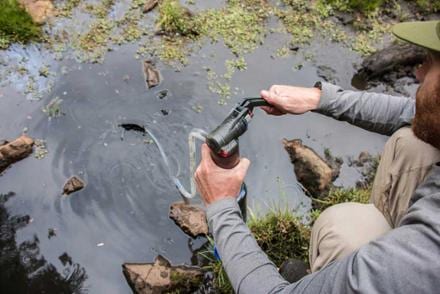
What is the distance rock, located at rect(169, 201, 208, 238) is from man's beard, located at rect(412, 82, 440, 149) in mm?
1728

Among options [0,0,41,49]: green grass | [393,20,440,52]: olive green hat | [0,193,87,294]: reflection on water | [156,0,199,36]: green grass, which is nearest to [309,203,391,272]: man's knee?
[393,20,440,52]: olive green hat

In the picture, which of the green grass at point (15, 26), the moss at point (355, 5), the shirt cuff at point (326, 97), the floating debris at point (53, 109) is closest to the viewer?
the shirt cuff at point (326, 97)

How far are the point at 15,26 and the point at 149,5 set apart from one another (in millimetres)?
1261

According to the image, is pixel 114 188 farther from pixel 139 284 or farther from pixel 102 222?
pixel 139 284

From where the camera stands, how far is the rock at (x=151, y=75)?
13.3 ft

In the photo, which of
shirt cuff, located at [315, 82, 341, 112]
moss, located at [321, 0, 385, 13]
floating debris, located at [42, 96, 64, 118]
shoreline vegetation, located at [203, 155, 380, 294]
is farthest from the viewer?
moss, located at [321, 0, 385, 13]

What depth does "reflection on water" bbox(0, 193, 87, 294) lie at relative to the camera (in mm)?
2986

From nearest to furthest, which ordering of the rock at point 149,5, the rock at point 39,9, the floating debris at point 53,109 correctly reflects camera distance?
the floating debris at point 53,109
the rock at point 39,9
the rock at point 149,5

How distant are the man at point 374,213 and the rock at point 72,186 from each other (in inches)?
62.1

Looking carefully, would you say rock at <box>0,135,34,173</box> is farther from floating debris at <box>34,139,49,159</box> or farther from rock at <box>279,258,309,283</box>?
rock at <box>279,258,309,283</box>

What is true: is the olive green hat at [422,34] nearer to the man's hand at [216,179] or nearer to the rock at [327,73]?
the man's hand at [216,179]

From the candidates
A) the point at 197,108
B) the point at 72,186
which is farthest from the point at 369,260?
the point at 197,108

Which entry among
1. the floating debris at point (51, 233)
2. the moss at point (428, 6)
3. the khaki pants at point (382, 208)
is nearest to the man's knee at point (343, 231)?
the khaki pants at point (382, 208)

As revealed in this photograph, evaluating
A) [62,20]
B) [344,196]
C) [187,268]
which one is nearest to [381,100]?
[344,196]
